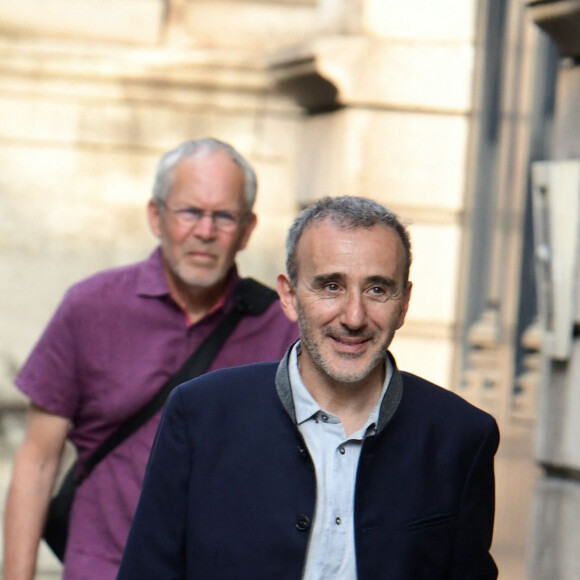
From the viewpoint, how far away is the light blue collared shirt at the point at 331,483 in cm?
294

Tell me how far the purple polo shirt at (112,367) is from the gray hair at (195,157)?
32 cm

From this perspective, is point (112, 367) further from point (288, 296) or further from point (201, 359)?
point (288, 296)

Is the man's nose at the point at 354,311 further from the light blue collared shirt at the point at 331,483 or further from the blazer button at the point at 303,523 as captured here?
the blazer button at the point at 303,523

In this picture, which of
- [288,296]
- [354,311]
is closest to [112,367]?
[288,296]

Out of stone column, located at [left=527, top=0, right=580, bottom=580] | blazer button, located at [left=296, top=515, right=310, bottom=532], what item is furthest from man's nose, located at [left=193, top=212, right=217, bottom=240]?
blazer button, located at [left=296, top=515, right=310, bottom=532]

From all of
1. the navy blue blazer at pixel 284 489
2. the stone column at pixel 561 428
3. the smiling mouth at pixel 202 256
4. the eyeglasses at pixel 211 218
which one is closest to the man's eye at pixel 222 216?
the eyeglasses at pixel 211 218

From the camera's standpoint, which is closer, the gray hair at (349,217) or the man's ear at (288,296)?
the gray hair at (349,217)

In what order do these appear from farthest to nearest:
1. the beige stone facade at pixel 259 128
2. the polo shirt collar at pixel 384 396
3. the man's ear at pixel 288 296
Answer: the beige stone facade at pixel 259 128 → the man's ear at pixel 288 296 → the polo shirt collar at pixel 384 396

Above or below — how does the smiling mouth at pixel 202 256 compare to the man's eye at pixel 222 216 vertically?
below

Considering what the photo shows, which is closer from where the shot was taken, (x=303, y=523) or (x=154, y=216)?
(x=303, y=523)

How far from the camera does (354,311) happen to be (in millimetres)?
2971

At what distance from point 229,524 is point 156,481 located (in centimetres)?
18

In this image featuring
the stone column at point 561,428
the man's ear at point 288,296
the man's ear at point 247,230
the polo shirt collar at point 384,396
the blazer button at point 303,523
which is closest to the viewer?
the blazer button at point 303,523

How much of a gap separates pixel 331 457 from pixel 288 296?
0.38 metres
